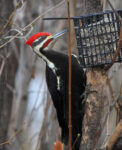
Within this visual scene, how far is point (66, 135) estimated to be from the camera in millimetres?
3234

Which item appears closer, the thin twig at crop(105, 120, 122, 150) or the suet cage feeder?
the thin twig at crop(105, 120, 122, 150)

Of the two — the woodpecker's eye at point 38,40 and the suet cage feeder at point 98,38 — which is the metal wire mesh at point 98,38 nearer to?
the suet cage feeder at point 98,38

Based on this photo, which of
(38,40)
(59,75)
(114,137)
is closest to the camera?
(114,137)

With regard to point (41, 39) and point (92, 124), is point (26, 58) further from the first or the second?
point (92, 124)

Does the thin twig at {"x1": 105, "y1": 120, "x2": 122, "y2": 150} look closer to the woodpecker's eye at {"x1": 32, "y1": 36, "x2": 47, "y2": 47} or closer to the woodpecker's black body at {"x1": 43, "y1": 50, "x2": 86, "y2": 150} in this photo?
the woodpecker's black body at {"x1": 43, "y1": 50, "x2": 86, "y2": 150}

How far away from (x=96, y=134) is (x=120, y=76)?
112cm

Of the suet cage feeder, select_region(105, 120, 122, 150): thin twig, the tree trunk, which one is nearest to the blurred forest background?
the tree trunk

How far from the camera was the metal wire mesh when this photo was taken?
8.64 ft

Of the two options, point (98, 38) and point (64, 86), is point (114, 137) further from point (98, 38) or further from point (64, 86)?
point (64, 86)

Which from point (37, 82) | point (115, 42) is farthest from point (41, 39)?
point (37, 82)

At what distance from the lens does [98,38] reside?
8.72ft

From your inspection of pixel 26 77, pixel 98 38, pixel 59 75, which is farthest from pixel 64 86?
pixel 26 77

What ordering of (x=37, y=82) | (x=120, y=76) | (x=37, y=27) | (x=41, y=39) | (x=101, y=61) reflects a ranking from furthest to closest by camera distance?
(x=37, y=82)
(x=37, y=27)
(x=120, y=76)
(x=41, y=39)
(x=101, y=61)

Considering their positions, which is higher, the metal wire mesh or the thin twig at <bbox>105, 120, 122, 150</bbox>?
the metal wire mesh
